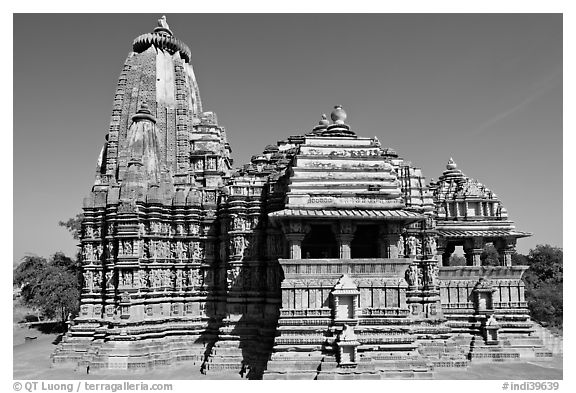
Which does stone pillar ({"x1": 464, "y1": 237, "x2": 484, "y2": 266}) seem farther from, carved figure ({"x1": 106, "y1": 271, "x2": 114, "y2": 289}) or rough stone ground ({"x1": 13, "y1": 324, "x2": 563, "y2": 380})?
carved figure ({"x1": 106, "y1": 271, "x2": 114, "y2": 289})

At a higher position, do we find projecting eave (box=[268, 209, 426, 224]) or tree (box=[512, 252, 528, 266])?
projecting eave (box=[268, 209, 426, 224])

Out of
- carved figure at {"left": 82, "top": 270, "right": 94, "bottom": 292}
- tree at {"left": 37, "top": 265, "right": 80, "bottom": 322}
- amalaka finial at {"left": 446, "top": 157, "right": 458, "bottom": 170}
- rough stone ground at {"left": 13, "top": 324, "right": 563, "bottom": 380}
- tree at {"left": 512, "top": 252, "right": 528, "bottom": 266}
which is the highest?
amalaka finial at {"left": 446, "top": 157, "right": 458, "bottom": 170}

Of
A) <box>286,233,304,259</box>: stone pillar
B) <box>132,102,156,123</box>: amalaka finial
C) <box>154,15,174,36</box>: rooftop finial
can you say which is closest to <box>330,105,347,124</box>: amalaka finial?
<box>286,233,304,259</box>: stone pillar

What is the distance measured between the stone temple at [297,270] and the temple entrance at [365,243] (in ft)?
0.15

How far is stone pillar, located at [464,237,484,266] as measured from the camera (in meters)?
23.1

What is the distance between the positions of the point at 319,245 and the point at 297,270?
11.4 ft

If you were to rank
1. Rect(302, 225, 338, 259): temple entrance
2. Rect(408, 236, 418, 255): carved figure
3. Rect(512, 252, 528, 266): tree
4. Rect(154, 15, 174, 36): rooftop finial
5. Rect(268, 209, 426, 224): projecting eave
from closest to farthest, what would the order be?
Rect(268, 209, 426, 224): projecting eave < Rect(302, 225, 338, 259): temple entrance < Rect(408, 236, 418, 255): carved figure < Rect(154, 15, 174, 36): rooftop finial < Rect(512, 252, 528, 266): tree

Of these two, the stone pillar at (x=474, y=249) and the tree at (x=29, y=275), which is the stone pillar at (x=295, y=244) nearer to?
the stone pillar at (x=474, y=249)

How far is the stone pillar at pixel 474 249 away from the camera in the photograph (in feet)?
76.0

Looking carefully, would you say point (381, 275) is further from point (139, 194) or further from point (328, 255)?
point (139, 194)

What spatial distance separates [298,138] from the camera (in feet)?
82.2

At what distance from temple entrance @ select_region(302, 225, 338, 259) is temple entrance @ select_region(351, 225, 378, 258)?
892 mm

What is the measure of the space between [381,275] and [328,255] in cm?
369

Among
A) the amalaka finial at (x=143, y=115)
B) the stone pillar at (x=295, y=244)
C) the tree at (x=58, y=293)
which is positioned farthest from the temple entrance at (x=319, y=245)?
the tree at (x=58, y=293)
